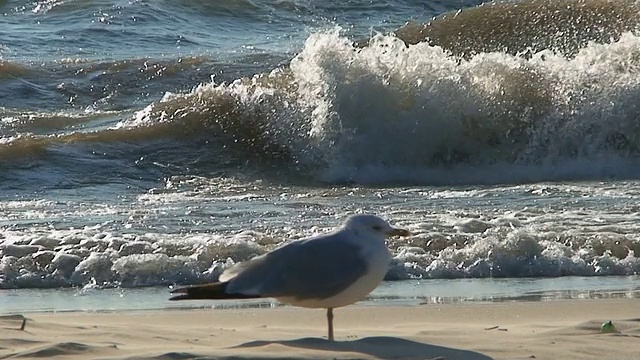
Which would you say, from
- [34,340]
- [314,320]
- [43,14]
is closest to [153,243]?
[314,320]

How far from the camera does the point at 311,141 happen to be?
12414 millimetres

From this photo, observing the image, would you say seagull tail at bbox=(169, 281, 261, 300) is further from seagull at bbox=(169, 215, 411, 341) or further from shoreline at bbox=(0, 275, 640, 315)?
shoreline at bbox=(0, 275, 640, 315)

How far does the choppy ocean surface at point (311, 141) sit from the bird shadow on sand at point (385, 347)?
167 centimetres

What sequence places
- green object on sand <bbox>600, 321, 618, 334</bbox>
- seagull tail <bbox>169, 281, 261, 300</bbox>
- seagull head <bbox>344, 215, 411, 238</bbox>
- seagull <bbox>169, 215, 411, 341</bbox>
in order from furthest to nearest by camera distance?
green object on sand <bbox>600, 321, 618, 334</bbox> → seagull head <bbox>344, 215, 411, 238</bbox> → seagull <bbox>169, 215, 411, 341</bbox> → seagull tail <bbox>169, 281, 261, 300</bbox>

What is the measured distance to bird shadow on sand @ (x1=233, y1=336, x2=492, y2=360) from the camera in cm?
434

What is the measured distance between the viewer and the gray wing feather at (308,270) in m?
4.52

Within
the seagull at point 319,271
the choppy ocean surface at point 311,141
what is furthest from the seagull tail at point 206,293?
the choppy ocean surface at point 311,141

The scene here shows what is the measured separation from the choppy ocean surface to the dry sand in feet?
2.43

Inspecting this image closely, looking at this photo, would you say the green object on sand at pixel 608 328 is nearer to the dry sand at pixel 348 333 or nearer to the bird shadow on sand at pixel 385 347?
the dry sand at pixel 348 333

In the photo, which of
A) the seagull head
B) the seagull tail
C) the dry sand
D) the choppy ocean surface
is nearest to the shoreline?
the choppy ocean surface

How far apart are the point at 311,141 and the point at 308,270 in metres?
7.90

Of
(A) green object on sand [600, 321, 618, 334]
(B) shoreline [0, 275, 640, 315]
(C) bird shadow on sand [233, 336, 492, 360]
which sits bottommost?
(C) bird shadow on sand [233, 336, 492, 360]

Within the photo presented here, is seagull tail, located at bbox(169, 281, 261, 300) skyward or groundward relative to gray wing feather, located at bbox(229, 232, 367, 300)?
groundward

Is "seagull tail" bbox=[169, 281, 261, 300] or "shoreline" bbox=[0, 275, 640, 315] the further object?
"shoreline" bbox=[0, 275, 640, 315]
